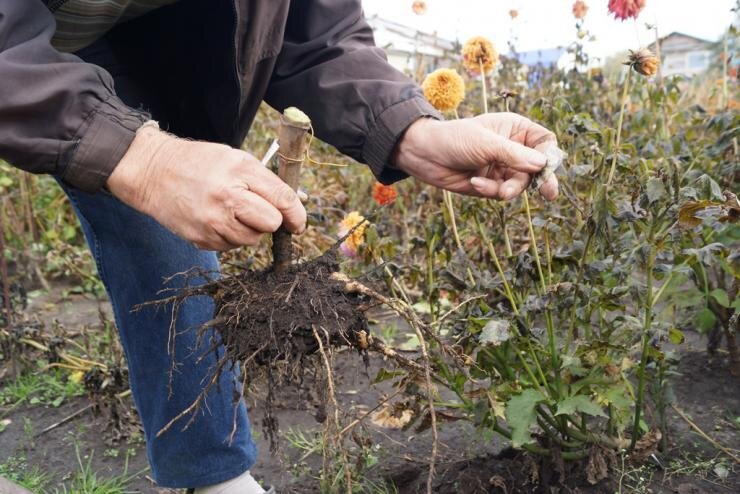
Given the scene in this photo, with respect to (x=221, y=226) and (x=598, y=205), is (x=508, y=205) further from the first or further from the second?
(x=221, y=226)

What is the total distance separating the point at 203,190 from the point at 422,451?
1429mm

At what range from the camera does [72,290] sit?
421 cm

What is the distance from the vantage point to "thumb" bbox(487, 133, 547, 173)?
155 cm

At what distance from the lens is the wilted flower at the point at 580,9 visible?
11.6ft

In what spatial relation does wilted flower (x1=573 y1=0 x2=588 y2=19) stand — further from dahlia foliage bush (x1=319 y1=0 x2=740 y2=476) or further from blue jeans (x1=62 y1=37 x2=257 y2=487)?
blue jeans (x1=62 y1=37 x2=257 y2=487)

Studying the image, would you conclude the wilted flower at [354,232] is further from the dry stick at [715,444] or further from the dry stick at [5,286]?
the dry stick at [5,286]

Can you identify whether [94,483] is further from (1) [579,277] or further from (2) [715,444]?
(2) [715,444]

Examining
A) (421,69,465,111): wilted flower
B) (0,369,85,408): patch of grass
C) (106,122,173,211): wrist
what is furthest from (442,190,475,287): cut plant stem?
(0,369,85,408): patch of grass

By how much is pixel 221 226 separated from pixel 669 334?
1.15 meters

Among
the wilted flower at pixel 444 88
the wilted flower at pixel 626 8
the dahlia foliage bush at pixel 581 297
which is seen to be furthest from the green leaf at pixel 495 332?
the wilted flower at pixel 626 8

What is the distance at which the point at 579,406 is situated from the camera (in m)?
1.69

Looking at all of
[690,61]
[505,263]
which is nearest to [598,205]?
[505,263]

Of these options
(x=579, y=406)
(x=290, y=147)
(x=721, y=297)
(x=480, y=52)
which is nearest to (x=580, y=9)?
(x=480, y=52)

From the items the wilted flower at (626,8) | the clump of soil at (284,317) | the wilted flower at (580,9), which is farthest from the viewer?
the wilted flower at (580,9)
